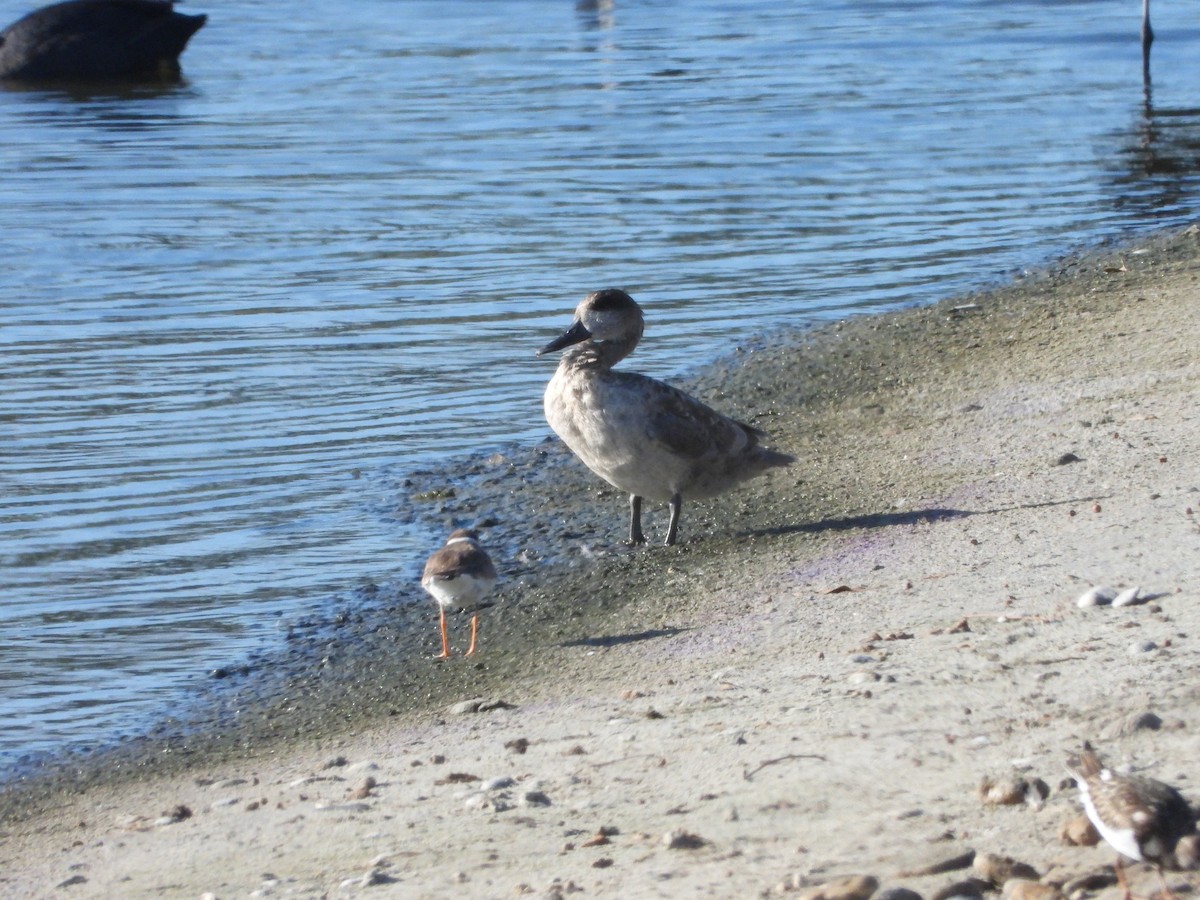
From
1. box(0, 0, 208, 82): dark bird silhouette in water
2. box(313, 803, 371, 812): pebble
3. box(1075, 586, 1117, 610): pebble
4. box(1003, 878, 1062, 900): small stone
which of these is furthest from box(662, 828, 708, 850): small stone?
box(0, 0, 208, 82): dark bird silhouette in water

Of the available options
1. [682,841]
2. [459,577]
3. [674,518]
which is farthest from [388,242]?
[682,841]

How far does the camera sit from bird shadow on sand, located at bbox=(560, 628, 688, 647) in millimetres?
7047

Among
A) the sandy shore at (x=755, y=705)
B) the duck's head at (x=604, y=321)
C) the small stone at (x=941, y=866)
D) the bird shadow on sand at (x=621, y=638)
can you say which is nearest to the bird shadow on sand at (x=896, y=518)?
the sandy shore at (x=755, y=705)

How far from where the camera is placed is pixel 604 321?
8.74 m

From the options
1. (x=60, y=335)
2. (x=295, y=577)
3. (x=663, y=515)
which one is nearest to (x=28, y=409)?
(x=60, y=335)

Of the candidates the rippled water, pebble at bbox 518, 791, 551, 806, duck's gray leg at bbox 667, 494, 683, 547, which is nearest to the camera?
pebble at bbox 518, 791, 551, 806

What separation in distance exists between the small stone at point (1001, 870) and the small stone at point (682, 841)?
2.47 ft

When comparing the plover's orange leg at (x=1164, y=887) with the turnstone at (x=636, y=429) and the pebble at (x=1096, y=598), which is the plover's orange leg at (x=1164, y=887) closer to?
the pebble at (x=1096, y=598)

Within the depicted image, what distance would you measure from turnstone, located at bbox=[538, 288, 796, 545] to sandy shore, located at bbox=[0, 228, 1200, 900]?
11.3 inches

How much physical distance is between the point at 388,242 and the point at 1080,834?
493 inches

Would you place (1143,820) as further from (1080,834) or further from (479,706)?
(479,706)

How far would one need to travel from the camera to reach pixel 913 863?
4.41m

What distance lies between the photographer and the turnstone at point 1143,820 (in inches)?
156

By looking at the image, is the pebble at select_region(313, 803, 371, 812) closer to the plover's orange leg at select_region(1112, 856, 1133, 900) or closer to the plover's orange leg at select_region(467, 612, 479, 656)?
the plover's orange leg at select_region(467, 612, 479, 656)
